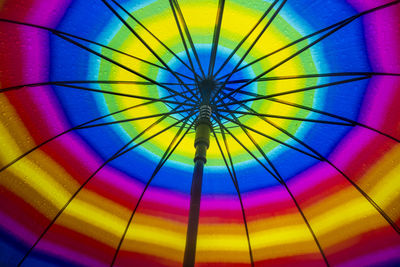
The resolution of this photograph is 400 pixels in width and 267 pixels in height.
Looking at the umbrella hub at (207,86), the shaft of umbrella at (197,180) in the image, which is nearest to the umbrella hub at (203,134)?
the shaft of umbrella at (197,180)

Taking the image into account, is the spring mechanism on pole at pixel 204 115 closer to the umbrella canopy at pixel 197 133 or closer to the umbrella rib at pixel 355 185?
the umbrella canopy at pixel 197 133

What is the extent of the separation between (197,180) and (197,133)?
2.42 ft

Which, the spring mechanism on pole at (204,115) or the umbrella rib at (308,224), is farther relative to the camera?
the umbrella rib at (308,224)

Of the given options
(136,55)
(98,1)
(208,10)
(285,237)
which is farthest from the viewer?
(285,237)

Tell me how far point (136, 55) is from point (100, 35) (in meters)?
0.63

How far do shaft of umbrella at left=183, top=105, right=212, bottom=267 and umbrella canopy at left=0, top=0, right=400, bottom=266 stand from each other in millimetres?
104

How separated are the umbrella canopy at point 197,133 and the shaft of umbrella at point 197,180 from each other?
10 centimetres

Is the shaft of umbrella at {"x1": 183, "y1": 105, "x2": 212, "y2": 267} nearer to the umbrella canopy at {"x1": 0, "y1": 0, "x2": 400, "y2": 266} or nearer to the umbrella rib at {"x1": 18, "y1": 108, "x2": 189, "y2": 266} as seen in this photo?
the umbrella canopy at {"x1": 0, "y1": 0, "x2": 400, "y2": 266}

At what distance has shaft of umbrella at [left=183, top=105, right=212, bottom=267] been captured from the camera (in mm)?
3570

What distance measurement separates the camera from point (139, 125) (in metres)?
5.68

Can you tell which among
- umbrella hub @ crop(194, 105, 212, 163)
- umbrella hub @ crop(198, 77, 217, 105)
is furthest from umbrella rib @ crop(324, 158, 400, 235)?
umbrella hub @ crop(198, 77, 217, 105)

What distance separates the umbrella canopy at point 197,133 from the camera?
433cm

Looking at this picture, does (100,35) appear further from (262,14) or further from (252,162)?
(252,162)

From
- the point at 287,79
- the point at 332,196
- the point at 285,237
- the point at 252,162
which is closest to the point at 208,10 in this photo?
the point at 287,79
